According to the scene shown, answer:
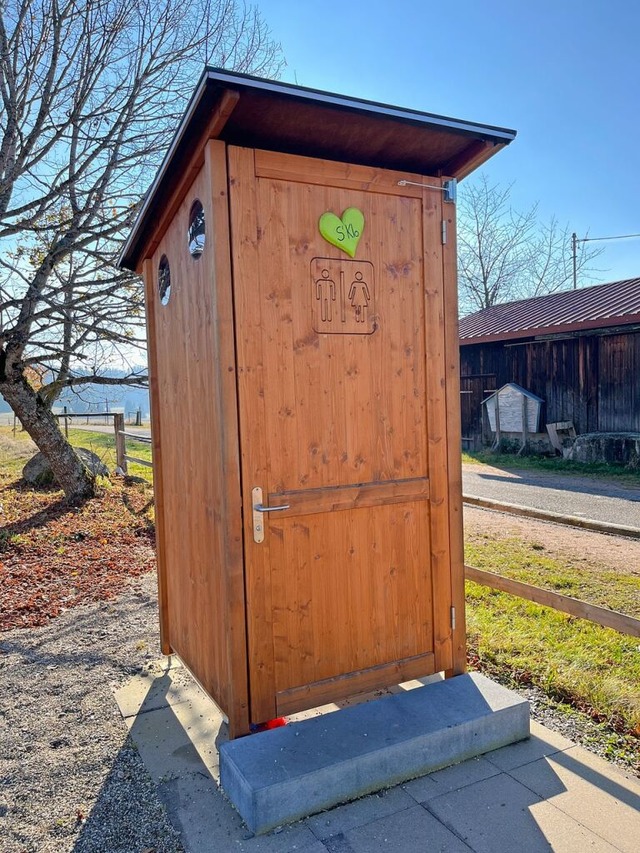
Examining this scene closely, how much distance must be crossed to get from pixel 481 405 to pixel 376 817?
46.4 ft

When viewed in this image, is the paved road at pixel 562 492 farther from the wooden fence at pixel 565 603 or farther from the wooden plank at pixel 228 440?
the wooden plank at pixel 228 440

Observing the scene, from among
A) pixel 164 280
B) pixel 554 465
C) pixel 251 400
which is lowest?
pixel 554 465

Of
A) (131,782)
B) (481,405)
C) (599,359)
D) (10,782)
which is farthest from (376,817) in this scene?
(481,405)

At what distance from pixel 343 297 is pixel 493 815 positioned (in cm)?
218

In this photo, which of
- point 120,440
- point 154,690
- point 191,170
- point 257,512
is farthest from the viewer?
point 120,440

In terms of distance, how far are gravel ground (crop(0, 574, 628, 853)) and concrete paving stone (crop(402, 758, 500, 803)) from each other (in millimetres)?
510

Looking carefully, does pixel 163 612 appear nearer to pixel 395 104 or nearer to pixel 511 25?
pixel 395 104

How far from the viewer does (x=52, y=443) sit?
8.27 m

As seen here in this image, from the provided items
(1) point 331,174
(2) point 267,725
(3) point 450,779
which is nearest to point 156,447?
(2) point 267,725

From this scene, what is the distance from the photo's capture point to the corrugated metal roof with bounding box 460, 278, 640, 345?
1202 cm

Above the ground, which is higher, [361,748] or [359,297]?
[359,297]

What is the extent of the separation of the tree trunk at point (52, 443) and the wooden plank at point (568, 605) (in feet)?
21.2

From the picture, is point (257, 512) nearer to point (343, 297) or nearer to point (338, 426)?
point (338, 426)

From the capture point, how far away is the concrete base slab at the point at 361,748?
2117 mm
